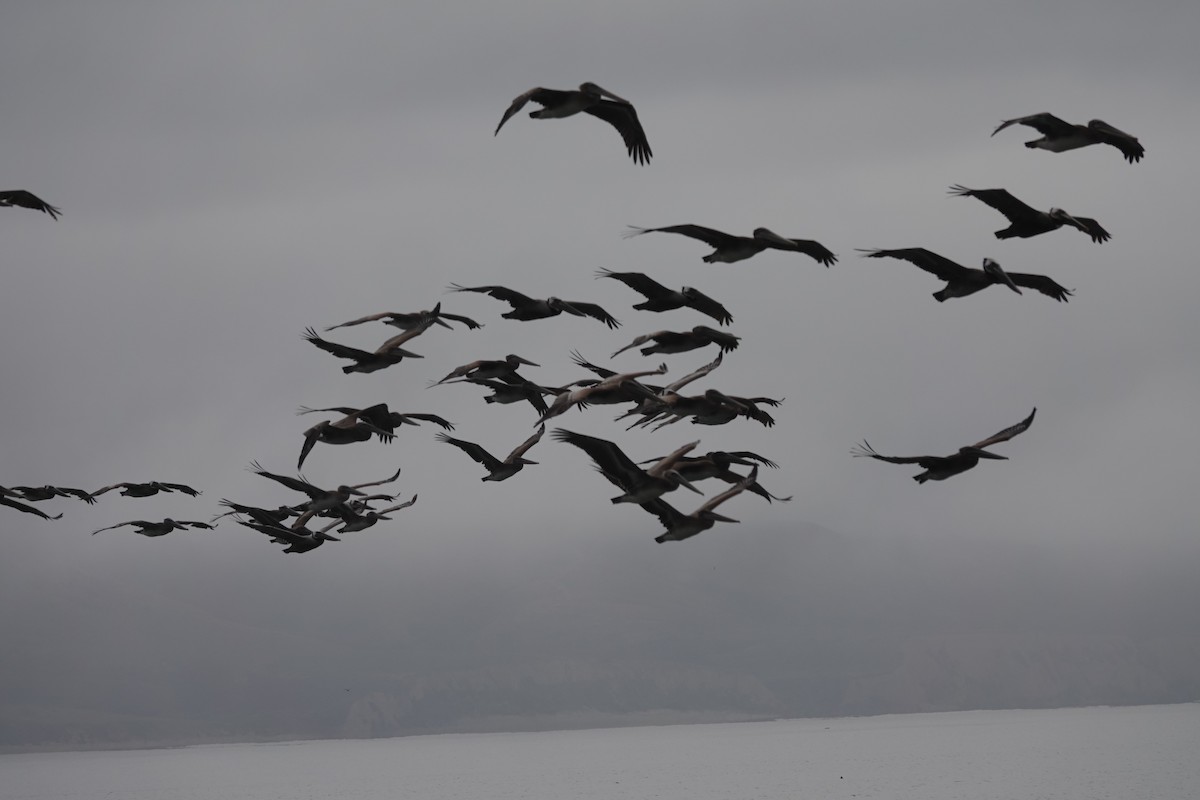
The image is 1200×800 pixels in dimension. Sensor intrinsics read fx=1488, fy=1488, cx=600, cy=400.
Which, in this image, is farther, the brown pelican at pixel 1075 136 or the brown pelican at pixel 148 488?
the brown pelican at pixel 148 488

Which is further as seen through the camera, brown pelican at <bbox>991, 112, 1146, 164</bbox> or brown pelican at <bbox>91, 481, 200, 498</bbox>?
brown pelican at <bbox>91, 481, 200, 498</bbox>

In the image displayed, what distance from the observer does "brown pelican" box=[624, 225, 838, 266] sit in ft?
121

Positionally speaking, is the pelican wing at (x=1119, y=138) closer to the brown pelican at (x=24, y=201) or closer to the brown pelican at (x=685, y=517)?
the brown pelican at (x=685, y=517)

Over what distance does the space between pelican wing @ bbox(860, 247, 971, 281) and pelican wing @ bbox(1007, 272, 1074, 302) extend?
69.9 inches

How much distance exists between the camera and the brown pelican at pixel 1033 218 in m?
35.9

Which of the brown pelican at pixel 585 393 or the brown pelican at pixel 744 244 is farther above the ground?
the brown pelican at pixel 744 244

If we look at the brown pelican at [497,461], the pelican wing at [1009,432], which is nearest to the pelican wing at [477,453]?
the brown pelican at [497,461]

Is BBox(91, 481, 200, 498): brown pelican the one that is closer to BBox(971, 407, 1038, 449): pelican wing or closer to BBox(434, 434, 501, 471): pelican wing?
BBox(434, 434, 501, 471): pelican wing

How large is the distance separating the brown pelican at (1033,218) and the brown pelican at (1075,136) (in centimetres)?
156

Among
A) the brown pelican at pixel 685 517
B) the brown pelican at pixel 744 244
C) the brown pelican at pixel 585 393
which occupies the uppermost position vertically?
the brown pelican at pixel 744 244

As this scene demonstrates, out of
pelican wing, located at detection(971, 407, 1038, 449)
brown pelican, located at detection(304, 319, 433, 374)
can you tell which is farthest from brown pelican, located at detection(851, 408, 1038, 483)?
brown pelican, located at detection(304, 319, 433, 374)

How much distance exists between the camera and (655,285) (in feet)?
138

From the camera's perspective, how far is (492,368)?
45.1 meters

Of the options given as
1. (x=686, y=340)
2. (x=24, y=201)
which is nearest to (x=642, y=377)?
(x=686, y=340)
